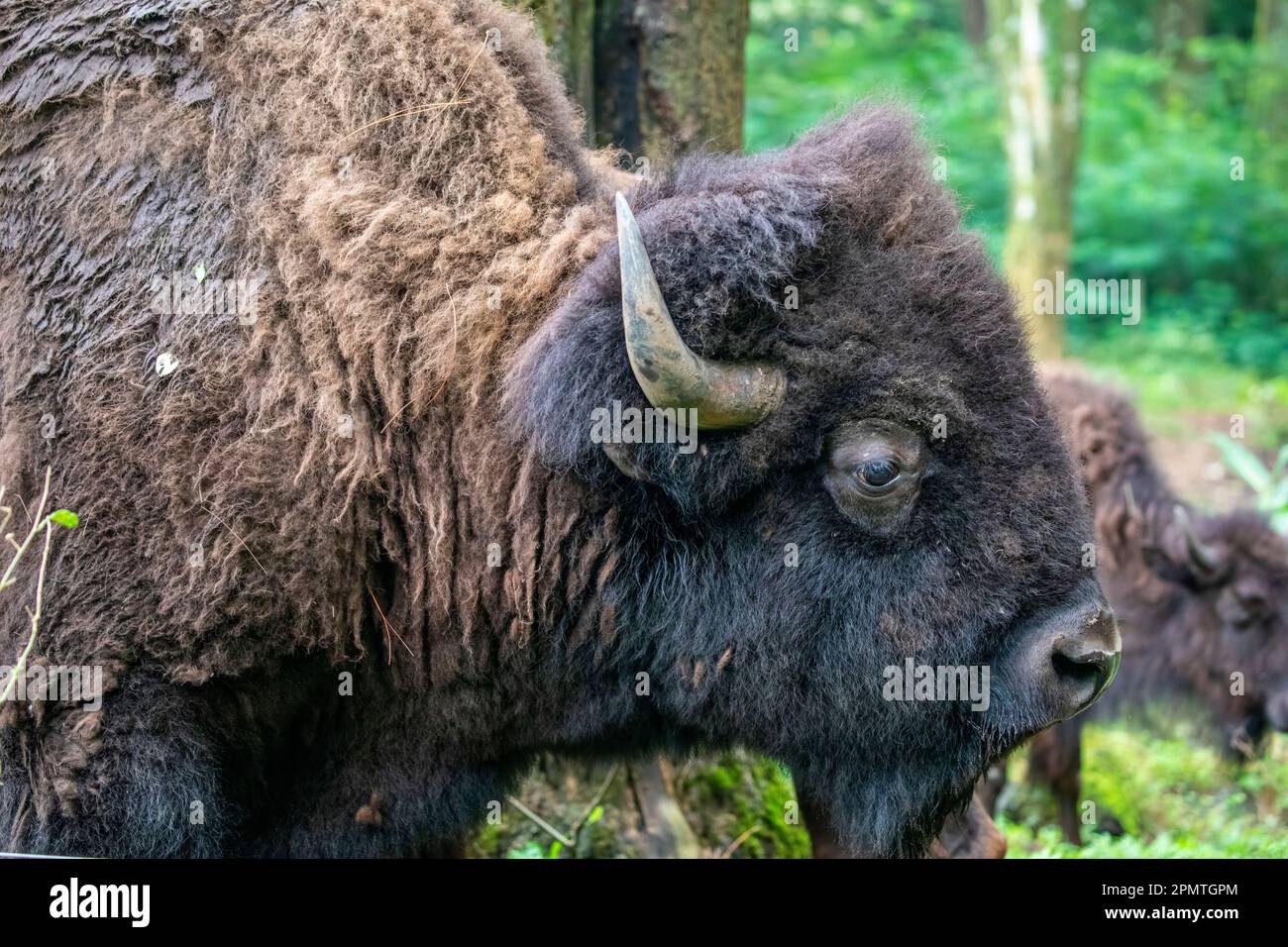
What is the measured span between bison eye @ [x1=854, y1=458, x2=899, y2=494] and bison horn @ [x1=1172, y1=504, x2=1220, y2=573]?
5.91 meters

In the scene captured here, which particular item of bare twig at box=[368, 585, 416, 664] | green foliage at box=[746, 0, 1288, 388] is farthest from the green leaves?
green foliage at box=[746, 0, 1288, 388]

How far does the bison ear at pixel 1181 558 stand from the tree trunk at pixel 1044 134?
5.10 metres

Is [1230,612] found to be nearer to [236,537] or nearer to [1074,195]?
[236,537]

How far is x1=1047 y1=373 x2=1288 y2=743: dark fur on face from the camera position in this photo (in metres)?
9.15

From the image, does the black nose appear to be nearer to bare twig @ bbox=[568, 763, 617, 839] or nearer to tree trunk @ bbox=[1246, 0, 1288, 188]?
bare twig @ bbox=[568, 763, 617, 839]

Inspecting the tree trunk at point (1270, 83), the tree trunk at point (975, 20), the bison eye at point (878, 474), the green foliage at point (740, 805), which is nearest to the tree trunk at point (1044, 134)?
the tree trunk at point (1270, 83)

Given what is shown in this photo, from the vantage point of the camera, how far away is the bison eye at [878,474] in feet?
12.3

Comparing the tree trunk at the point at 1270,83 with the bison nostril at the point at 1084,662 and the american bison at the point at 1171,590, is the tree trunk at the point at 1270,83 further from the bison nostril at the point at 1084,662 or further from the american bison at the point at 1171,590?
the bison nostril at the point at 1084,662

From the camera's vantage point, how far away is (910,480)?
3791mm

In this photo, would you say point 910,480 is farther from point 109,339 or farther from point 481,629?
point 109,339

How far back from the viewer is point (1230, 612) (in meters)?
9.20
